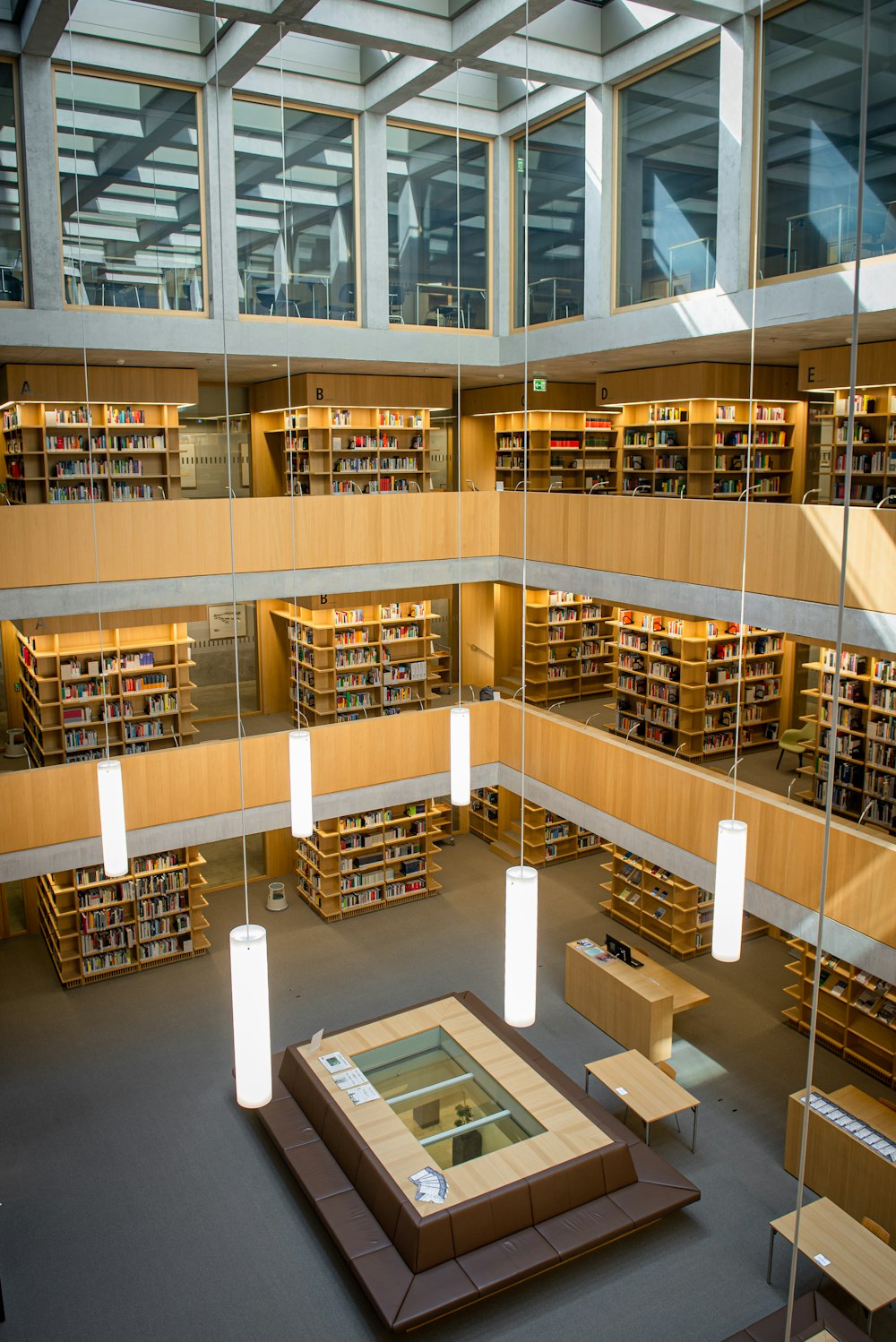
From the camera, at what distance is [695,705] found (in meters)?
10.9

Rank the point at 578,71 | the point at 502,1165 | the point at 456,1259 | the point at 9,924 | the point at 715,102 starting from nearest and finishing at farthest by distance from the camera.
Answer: the point at 456,1259 → the point at 502,1165 → the point at 715,102 → the point at 578,71 → the point at 9,924

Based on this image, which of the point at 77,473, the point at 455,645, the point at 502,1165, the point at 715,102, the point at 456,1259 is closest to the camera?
the point at 456,1259

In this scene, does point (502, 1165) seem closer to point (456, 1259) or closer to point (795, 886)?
point (456, 1259)

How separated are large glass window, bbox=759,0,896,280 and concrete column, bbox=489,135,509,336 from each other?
3791mm

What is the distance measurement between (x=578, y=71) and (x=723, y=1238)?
388 inches

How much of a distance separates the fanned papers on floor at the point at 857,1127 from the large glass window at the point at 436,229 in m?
8.35

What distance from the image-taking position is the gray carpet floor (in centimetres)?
643

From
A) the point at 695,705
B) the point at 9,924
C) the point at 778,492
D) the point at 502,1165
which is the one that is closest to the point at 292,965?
the point at 9,924

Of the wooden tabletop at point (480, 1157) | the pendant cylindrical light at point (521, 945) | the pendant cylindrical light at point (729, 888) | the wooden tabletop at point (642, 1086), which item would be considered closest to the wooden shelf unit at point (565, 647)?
the wooden tabletop at point (480, 1157)

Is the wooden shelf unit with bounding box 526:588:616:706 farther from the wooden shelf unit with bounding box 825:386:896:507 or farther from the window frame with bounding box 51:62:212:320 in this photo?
the window frame with bounding box 51:62:212:320

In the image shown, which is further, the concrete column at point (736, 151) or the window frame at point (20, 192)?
the window frame at point (20, 192)

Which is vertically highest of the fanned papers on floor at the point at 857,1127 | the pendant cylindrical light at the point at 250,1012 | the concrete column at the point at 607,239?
the concrete column at the point at 607,239

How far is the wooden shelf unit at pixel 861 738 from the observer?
8.93m

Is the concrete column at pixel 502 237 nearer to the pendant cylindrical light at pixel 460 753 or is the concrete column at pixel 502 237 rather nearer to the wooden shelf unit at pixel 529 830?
the wooden shelf unit at pixel 529 830
